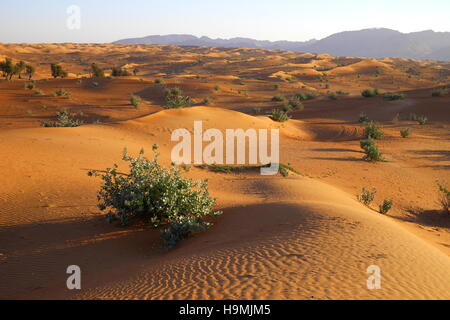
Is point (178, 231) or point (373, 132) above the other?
point (373, 132)

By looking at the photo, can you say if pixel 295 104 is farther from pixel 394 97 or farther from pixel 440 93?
pixel 440 93

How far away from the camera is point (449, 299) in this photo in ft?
10.9

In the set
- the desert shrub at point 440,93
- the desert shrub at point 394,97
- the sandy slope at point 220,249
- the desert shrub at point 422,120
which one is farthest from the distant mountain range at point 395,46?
the sandy slope at point 220,249

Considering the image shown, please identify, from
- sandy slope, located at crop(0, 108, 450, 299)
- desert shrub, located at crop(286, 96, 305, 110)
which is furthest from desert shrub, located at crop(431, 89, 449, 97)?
sandy slope, located at crop(0, 108, 450, 299)

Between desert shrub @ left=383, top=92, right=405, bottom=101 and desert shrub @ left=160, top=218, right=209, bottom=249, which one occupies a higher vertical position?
desert shrub @ left=383, top=92, right=405, bottom=101

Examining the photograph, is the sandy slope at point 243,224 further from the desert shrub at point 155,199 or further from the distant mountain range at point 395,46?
the distant mountain range at point 395,46

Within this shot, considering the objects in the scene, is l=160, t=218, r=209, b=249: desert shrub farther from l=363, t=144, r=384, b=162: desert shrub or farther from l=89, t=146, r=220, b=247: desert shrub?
l=363, t=144, r=384, b=162: desert shrub

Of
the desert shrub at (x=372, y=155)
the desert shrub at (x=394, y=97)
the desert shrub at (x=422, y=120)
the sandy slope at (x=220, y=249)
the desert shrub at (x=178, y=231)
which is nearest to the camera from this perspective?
the sandy slope at (x=220, y=249)

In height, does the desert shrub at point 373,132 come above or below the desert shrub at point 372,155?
above

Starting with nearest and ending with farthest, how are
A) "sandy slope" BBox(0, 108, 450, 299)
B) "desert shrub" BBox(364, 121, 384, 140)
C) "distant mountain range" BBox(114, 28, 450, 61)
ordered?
"sandy slope" BBox(0, 108, 450, 299) < "desert shrub" BBox(364, 121, 384, 140) < "distant mountain range" BBox(114, 28, 450, 61)

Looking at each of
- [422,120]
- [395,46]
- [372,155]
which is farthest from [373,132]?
[395,46]

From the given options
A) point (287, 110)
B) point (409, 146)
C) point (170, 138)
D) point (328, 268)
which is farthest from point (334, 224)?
point (287, 110)
